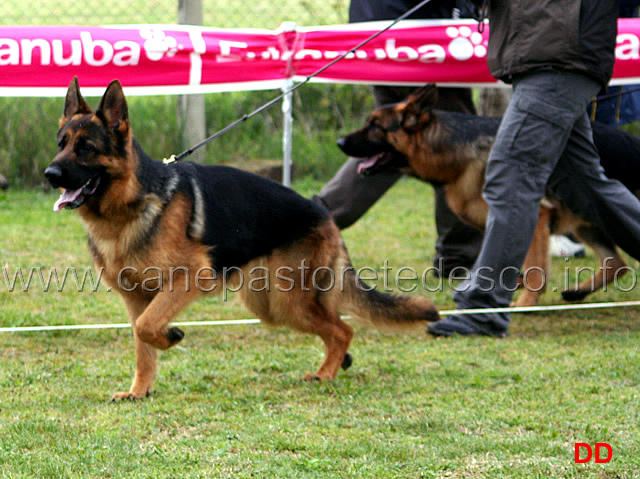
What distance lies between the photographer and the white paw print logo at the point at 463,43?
5.61m

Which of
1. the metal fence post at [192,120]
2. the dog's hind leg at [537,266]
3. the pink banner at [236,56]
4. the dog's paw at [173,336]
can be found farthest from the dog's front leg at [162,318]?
the metal fence post at [192,120]

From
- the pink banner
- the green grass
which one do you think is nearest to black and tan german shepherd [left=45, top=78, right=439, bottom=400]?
the green grass

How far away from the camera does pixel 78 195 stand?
3.46 metres

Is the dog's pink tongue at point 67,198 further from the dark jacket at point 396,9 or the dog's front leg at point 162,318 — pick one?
the dark jacket at point 396,9

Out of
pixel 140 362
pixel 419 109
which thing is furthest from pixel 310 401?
pixel 419 109

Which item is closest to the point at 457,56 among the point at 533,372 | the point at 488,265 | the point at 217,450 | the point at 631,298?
the point at 488,265

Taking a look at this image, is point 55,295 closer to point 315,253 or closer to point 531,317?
point 315,253

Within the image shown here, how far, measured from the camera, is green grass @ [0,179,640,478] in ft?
9.31

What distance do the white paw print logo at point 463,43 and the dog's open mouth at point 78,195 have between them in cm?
295

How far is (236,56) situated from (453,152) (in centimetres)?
149

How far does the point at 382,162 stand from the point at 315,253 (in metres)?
1.54

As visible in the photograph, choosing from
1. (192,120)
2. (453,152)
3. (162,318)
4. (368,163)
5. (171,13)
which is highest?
(171,13)

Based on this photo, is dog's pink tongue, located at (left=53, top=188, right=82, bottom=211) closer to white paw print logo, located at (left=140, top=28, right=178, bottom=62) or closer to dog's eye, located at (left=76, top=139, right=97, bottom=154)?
dog's eye, located at (left=76, top=139, right=97, bottom=154)

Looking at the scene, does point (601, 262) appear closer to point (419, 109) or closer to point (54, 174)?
point (419, 109)
